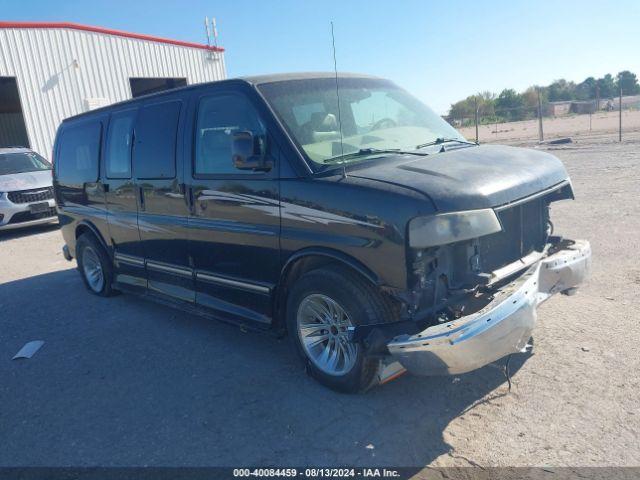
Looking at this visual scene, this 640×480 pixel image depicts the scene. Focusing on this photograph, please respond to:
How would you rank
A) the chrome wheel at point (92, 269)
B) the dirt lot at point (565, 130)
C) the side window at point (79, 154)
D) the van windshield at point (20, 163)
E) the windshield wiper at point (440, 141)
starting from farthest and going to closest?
1. the dirt lot at point (565, 130)
2. the van windshield at point (20, 163)
3. the chrome wheel at point (92, 269)
4. the side window at point (79, 154)
5. the windshield wiper at point (440, 141)

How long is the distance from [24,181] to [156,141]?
8182mm

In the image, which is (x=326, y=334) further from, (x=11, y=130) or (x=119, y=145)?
(x=11, y=130)

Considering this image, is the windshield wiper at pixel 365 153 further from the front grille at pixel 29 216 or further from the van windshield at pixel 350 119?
the front grille at pixel 29 216

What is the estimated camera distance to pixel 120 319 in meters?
5.73

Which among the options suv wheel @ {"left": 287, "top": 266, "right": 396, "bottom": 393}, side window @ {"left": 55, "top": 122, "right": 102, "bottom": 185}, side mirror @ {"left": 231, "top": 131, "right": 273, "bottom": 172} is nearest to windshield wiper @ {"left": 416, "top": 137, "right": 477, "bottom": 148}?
side mirror @ {"left": 231, "top": 131, "right": 273, "bottom": 172}

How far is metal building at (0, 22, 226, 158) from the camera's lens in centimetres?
1593

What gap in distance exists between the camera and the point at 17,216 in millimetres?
11102

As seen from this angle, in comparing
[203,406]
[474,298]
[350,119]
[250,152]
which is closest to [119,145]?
[250,152]

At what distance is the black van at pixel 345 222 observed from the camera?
3.14 meters

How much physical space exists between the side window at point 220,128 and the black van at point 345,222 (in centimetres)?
1

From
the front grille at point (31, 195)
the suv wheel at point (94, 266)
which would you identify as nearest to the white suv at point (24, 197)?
the front grille at point (31, 195)

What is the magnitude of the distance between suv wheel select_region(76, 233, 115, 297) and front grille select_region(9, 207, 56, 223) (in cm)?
539

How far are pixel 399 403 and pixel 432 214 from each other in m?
1.34

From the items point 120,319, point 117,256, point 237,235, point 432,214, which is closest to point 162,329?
point 120,319
